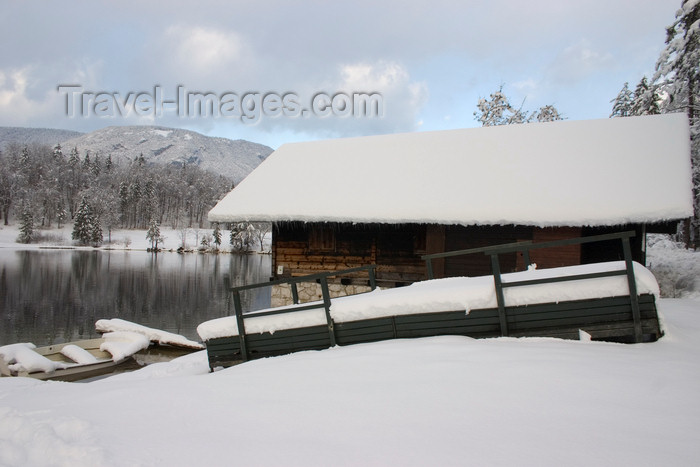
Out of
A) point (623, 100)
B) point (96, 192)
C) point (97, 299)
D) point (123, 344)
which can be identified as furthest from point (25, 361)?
point (96, 192)

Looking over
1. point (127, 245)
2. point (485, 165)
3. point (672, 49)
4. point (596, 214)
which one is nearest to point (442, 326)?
point (596, 214)

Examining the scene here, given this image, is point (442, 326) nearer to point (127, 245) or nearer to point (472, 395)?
point (472, 395)

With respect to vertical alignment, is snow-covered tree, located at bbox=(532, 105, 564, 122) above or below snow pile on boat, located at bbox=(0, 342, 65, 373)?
above

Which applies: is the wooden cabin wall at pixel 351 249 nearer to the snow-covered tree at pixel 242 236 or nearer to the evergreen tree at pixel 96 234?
the snow-covered tree at pixel 242 236

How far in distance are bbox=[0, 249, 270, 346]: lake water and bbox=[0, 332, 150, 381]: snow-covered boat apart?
483 centimetres

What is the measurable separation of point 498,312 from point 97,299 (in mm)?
23650

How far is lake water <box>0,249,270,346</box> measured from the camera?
17672mm

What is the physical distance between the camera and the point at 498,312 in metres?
5.48

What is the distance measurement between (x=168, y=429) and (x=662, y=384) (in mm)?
3873

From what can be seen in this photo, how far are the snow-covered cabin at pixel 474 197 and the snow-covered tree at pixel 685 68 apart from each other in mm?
3400

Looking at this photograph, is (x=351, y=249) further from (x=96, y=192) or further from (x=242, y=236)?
(x=96, y=192)

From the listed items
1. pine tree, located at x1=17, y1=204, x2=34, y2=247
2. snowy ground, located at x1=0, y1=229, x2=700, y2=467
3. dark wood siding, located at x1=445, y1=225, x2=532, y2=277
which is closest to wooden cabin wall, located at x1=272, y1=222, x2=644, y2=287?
dark wood siding, located at x1=445, y1=225, x2=532, y2=277

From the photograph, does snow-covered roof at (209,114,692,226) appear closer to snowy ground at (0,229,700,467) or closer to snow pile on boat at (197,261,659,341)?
snow pile on boat at (197,261,659,341)

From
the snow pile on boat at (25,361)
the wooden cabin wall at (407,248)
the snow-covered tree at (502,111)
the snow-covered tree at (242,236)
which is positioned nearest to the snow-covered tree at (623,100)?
the snow-covered tree at (502,111)
